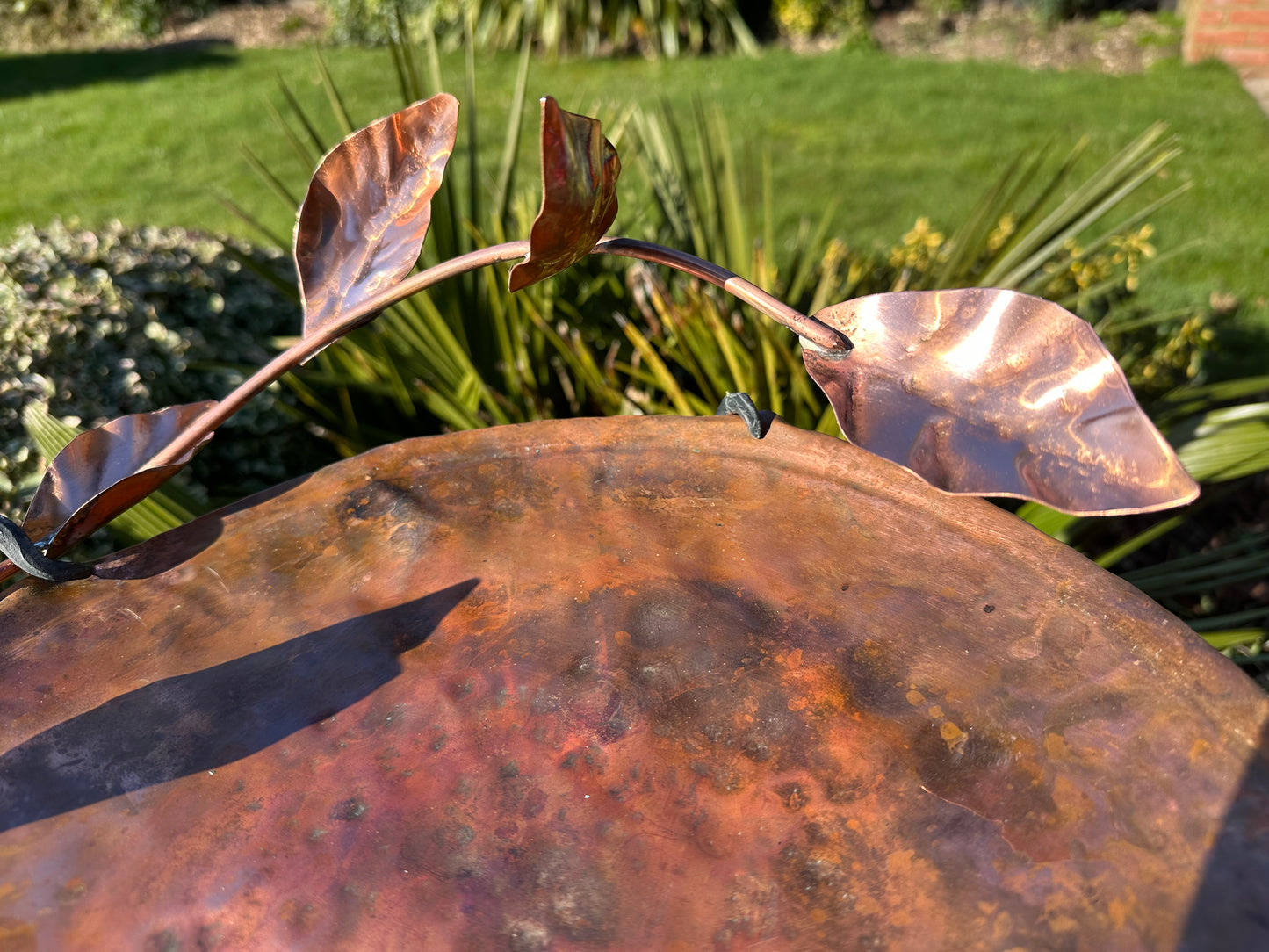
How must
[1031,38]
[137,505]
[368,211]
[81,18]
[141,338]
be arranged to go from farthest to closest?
[81,18], [1031,38], [141,338], [137,505], [368,211]

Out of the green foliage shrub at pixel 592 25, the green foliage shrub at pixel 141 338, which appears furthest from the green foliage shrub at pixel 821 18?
the green foliage shrub at pixel 141 338

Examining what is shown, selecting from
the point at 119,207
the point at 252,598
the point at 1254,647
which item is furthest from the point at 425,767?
the point at 119,207

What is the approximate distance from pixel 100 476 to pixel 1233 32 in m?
5.93

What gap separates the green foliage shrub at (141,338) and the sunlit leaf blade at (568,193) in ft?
4.11

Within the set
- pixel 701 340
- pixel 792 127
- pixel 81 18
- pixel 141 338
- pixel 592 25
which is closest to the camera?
pixel 701 340

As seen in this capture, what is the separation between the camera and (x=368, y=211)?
36.2 inches

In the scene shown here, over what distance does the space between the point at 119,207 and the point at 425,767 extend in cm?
399

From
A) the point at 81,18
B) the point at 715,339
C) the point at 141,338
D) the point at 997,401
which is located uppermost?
the point at 81,18

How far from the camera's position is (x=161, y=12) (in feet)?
20.7

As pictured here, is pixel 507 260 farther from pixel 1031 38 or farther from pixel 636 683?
pixel 1031 38

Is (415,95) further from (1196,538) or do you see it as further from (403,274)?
(1196,538)

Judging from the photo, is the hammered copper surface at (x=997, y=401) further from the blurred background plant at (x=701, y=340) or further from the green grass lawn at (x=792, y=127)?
the green grass lawn at (x=792, y=127)

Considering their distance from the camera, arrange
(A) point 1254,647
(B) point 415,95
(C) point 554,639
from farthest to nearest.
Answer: (B) point 415,95, (A) point 1254,647, (C) point 554,639

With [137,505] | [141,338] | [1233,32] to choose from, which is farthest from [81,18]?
[1233,32]
